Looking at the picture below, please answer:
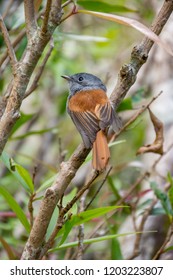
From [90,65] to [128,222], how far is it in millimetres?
2414

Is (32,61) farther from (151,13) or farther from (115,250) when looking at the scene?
(151,13)

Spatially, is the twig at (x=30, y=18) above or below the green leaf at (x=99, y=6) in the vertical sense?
above

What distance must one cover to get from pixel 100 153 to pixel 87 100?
67cm

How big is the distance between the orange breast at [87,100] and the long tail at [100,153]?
0.27 meters

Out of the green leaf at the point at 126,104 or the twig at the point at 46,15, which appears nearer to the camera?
the twig at the point at 46,15

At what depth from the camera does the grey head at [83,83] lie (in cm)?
265

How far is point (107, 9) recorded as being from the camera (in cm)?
238

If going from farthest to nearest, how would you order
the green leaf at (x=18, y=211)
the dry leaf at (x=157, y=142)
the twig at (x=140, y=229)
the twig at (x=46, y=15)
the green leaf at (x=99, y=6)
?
the green leaf at (x=99, y=6)
the twig at (x=140, y=229)
the dry leaf at (x=157, y=142)
the green leaf at (x=18, y=211)
the twig at (x=46, y=15)

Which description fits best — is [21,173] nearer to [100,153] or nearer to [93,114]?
[100,153]

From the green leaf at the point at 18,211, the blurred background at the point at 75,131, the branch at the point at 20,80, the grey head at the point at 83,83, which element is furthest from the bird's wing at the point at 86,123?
the branch at the point at 20,80

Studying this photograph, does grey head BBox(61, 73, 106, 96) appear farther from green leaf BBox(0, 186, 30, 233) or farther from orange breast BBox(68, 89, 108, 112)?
green leaf BBox(0, 186, 30, 233)

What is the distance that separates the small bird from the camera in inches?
72.0

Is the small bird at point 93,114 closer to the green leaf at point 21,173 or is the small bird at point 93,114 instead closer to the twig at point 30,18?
the green leaf at point 21,173

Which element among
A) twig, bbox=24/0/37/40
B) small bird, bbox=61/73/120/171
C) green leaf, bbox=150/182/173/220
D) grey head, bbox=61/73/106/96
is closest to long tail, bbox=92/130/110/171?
small bird, bbox=61/73/120/171
